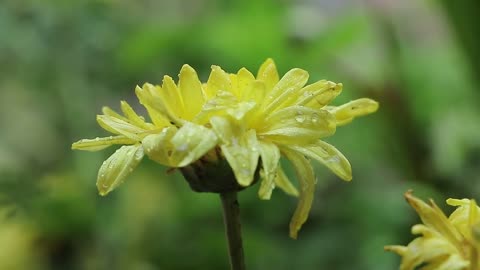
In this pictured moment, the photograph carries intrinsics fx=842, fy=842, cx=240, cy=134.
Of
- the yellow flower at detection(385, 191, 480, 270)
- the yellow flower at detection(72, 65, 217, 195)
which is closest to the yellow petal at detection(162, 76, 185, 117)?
the yellow flower at detection(72, 65, 217, 195)

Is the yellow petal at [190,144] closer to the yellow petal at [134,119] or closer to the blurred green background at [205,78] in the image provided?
the yellow petal at [134,119]

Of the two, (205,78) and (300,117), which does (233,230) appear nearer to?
(300,117)

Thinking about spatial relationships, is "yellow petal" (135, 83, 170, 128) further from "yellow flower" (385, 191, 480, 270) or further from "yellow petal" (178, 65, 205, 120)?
"yellow flower" (385, 191, 480, 270)

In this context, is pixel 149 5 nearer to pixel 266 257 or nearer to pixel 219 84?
pixel 266 257

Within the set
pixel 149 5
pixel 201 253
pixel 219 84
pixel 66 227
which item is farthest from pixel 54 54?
pixel 219 84

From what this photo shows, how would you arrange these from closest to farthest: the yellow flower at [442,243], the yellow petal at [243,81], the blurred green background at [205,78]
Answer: the yellow flower at [442,243] < the yellow petal at [243,81] < the blurred green background at [205,78]

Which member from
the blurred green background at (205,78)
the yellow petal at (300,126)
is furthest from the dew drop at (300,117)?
the blurred green background at (205,78)

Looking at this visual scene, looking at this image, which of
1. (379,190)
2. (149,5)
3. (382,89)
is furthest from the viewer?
(149,5)
